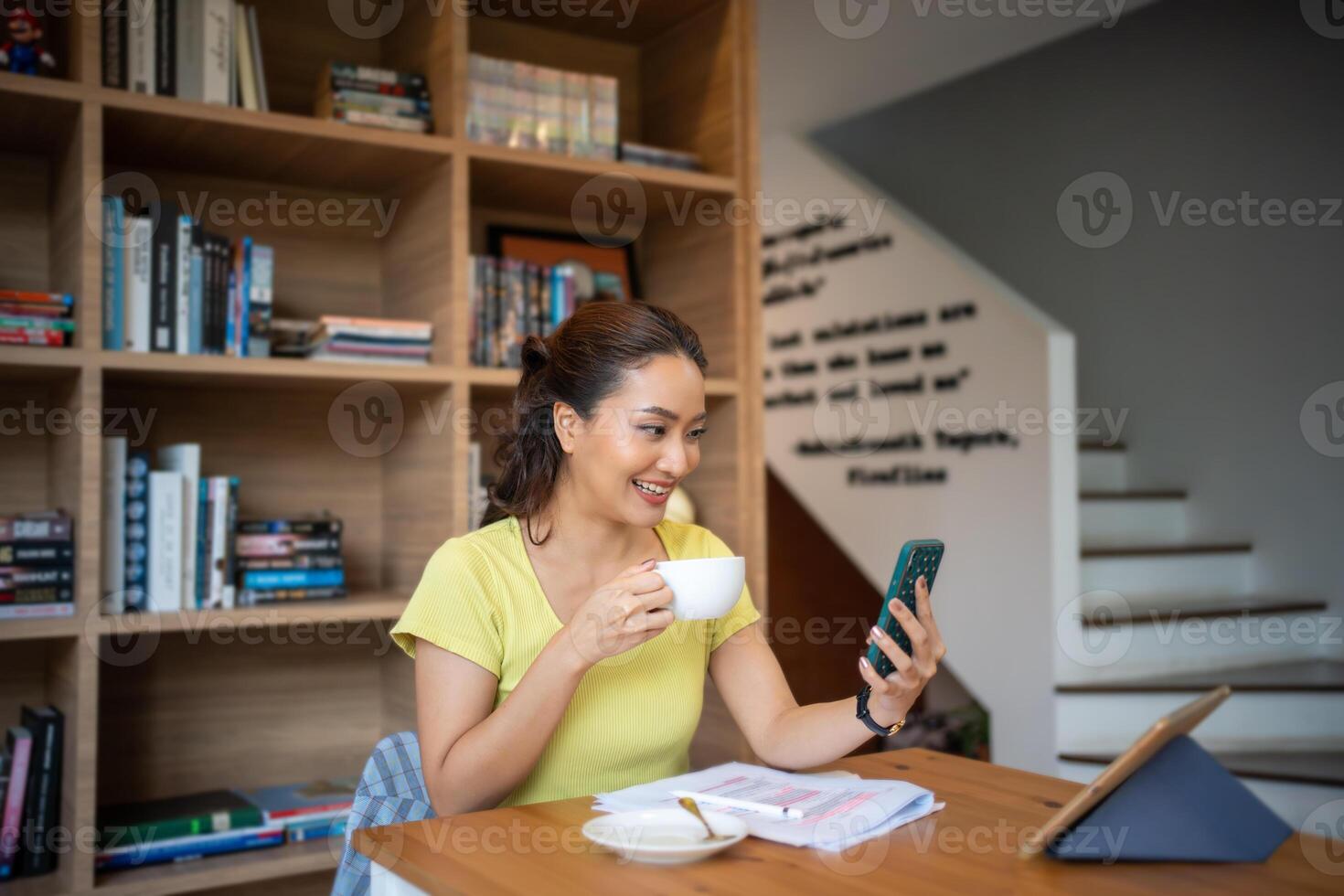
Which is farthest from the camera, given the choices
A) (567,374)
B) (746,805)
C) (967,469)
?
(967,469)

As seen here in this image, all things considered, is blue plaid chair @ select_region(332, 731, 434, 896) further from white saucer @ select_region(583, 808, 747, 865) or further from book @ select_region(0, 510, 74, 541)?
book @ select_region(0, 510, 74, 541)

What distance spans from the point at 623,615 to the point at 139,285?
1260 mm

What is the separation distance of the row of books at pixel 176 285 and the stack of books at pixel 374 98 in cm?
33

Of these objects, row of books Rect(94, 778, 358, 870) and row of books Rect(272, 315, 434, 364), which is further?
row of books Rect(272, 315, 434, 364)

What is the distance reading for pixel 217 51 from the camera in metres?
2.15

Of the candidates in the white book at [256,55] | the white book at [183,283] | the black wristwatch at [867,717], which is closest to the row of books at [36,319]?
the white book at [183,283]

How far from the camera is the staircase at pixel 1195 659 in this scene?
3.28 m

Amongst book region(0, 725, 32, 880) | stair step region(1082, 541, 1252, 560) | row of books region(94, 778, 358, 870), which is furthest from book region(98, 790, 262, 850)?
stair step region(1082, 541, 1252, 560)

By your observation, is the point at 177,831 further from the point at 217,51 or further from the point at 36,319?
the point at 217,51

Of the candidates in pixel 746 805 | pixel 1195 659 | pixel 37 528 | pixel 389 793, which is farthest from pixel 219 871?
pixel 1195 659

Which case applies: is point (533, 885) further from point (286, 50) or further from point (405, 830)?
point (286, 50)

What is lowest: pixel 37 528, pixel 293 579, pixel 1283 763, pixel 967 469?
pixel 1283 763

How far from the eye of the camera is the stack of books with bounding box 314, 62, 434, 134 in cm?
228

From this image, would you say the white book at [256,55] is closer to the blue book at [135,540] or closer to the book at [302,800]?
the blue book at [135,540]
